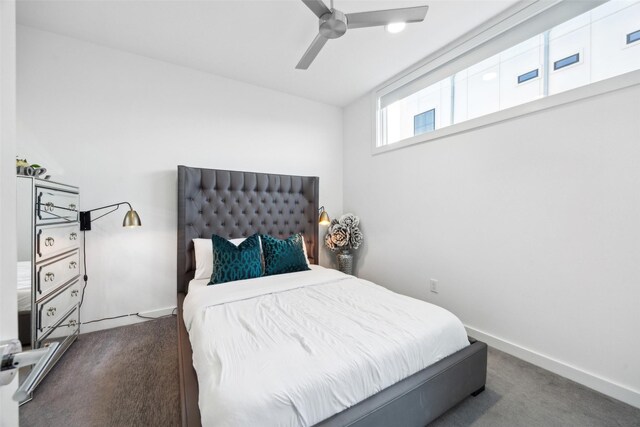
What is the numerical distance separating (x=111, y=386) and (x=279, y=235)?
1943 millimetres

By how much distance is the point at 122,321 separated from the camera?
2.49 m

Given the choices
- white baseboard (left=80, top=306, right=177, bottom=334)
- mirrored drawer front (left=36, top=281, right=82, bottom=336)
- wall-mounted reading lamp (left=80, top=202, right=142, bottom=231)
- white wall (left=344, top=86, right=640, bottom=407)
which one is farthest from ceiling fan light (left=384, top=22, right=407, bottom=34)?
white baseboard (left=80, top=306, right=177, bottom=334)

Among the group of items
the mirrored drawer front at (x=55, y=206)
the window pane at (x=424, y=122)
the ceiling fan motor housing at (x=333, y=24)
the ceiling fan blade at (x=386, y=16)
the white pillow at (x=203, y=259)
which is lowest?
the white pillow at (x=203, y=259)

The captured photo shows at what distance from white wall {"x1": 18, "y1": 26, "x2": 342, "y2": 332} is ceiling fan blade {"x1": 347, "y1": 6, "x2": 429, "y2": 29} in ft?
6.11

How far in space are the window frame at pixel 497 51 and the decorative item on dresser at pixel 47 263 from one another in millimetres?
3143

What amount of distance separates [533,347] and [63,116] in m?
4.37

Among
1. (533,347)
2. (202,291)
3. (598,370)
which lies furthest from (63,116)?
(598,370)

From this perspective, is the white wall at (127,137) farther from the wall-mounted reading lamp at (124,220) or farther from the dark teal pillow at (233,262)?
the dark teal pillow at (233,262)

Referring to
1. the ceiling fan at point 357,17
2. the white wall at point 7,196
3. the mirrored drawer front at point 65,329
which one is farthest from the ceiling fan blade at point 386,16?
the mirrored drawer front at point 65,329

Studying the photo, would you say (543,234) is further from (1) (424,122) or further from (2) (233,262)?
(2) (233,262)

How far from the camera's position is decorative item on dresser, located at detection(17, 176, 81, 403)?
1.58 m

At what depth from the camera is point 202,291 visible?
6.66 ft

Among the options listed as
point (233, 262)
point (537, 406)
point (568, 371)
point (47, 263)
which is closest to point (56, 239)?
point (47, 263)

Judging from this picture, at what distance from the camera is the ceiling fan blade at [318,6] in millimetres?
1470
